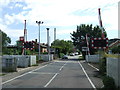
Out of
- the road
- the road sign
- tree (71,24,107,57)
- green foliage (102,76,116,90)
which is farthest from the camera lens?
tree (71,24,107,57)

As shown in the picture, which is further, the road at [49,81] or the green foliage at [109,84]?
the road at [49,81]

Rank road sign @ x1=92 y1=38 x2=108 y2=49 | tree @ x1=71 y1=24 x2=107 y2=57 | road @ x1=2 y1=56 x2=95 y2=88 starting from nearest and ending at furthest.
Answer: road @ x1=2 y1=56 x2=95 y2=88
road sign @ x1=92 y1=38 x2=108 y2=49
tree @ x1=71 y1=24 x2=107 y2=57

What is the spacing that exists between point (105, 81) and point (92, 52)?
5870 cm

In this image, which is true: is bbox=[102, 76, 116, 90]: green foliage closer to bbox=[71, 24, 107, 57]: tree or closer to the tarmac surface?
the tarmac surface

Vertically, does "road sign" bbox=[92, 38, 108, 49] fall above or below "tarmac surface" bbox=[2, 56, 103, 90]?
above

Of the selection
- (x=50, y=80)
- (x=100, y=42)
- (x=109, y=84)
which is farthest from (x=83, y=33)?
(x=109, y=84)

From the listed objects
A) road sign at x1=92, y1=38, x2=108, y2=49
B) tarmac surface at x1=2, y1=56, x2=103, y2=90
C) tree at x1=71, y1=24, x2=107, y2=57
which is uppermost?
tree at x1=71, y1=24, x2=107, y2=57

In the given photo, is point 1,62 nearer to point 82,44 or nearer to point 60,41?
point 82,44

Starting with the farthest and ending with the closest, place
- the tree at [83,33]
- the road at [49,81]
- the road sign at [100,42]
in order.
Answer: the tree at [83,33], the road sign at [100,42], the road at [49,81]

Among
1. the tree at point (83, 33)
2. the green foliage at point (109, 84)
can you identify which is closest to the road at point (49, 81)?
the green foliage at point (109, 84)

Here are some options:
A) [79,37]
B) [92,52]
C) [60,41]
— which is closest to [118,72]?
[92,52]

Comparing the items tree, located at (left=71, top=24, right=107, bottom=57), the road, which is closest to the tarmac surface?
the road

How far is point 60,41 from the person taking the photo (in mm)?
118500

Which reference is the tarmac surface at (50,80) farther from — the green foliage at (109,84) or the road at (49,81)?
the green foliage at (109,84)
